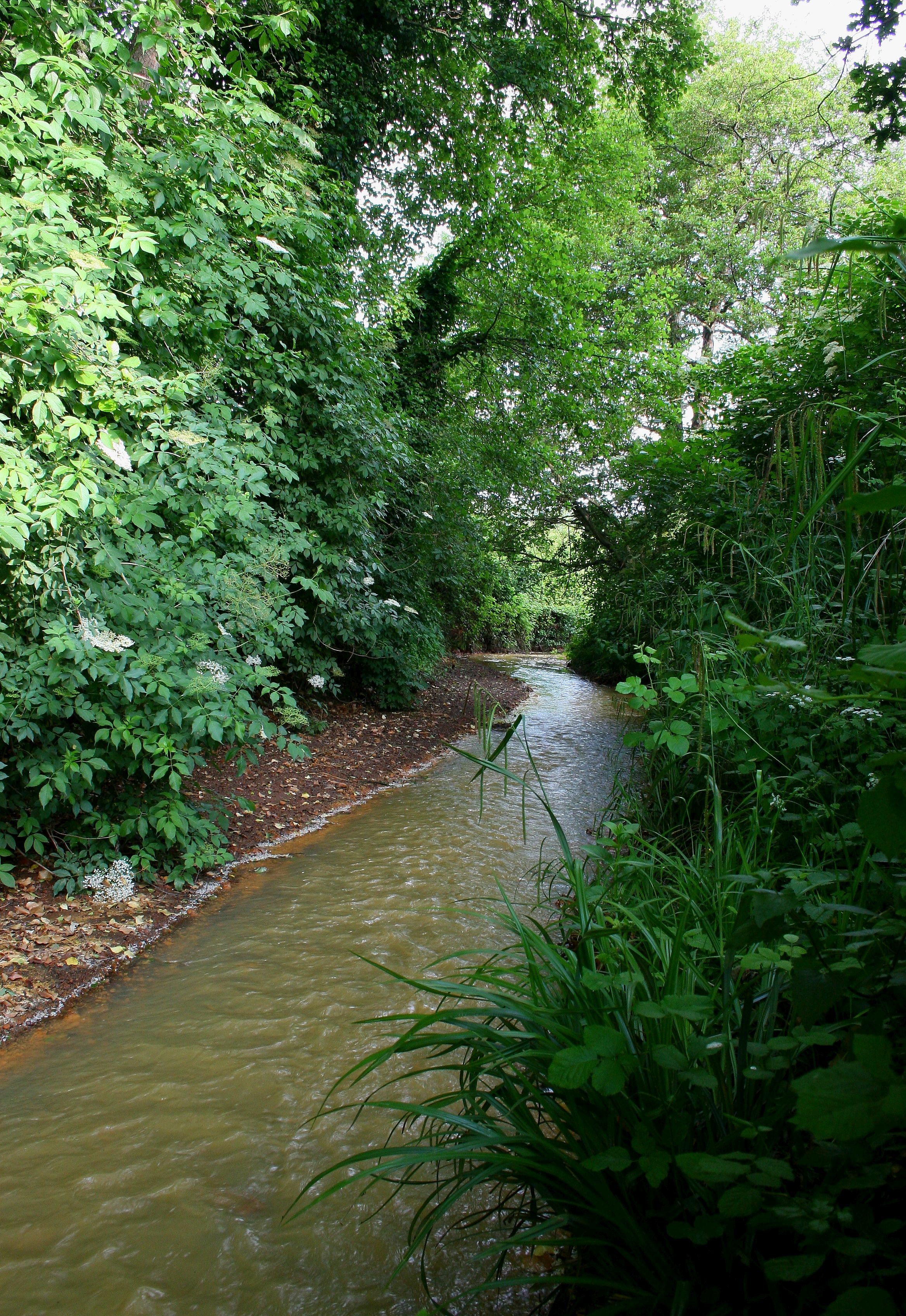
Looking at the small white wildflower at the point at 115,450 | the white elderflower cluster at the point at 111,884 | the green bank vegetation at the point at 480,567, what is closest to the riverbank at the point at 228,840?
the white elderflower cluster at the point at 111,884

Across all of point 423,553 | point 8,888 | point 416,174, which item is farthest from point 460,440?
point 8,888

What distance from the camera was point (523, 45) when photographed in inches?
338

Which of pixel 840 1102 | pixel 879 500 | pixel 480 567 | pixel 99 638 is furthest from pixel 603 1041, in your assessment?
pixel 480 567

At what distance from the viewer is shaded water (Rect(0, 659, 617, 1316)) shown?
65.2 inches

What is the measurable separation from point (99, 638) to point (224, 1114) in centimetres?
187

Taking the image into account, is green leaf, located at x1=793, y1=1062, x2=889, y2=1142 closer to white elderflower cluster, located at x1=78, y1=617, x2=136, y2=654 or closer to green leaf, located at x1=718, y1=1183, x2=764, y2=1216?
green leaf, located at x1=718, y1=1183, x2=764, y2=1216

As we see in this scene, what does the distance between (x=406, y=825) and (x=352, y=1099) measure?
274 centimetres

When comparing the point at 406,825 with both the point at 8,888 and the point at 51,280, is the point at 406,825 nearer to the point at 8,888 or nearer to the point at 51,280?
the point at 8,888

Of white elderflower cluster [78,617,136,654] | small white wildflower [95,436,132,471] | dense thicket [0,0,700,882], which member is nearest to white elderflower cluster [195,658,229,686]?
dense thicket [0,0,700,882]

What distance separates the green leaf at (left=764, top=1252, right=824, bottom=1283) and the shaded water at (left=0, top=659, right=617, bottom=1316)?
1.08 meters

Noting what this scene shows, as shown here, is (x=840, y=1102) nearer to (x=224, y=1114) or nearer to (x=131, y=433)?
(x=224, y=1114)

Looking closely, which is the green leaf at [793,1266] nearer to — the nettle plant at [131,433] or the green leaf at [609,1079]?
the green leaf at [609,1079]

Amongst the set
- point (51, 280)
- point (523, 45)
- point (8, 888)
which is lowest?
point (8, 888)

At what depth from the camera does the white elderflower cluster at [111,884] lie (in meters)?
3.31
